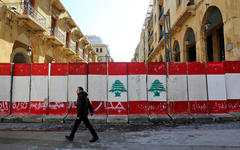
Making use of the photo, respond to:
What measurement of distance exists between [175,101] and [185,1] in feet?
37.3

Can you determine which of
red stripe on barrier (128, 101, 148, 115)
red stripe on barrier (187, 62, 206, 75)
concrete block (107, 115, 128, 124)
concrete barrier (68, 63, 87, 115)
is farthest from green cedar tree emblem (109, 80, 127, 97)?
red stripe on barrier (187, 62, 206, 75)

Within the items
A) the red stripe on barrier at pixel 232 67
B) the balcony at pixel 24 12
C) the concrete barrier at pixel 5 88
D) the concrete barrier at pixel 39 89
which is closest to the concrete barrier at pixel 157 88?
the red stripe on barrier at pixel 232 67

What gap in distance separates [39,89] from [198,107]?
24.3 feet

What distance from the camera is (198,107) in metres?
7.02

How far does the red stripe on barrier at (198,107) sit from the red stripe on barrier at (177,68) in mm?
1476

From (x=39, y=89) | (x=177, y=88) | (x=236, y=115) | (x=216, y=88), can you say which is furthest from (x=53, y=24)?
(x=236, y=115)

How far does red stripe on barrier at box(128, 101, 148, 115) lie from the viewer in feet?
23.2

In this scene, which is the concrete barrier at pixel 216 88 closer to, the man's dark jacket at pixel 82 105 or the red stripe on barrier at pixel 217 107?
the red stripe on barrier at pixel 217 107

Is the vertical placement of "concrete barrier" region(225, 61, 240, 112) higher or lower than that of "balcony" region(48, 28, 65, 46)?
lower

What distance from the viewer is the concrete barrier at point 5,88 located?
7.24 m

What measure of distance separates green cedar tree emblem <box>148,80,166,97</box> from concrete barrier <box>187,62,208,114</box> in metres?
1.28

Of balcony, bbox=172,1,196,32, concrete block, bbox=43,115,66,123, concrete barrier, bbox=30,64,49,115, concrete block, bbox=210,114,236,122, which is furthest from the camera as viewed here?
balcony, bbox=172,1,196,32

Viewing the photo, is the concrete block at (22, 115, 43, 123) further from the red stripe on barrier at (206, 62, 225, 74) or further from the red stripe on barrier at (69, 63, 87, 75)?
the red stripe on barrier at (206, 62, 225, 74)

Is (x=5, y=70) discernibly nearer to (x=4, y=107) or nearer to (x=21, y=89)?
(x=21, y=89)
